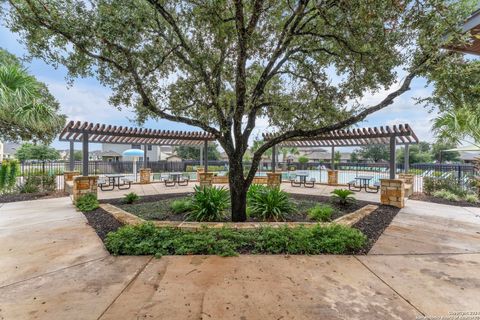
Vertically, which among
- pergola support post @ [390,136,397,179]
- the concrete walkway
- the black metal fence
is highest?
pergola support post @ [390,136,397,179]

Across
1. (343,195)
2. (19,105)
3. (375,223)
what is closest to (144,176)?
(19,105)

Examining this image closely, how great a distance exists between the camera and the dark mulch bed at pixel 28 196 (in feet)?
27.7

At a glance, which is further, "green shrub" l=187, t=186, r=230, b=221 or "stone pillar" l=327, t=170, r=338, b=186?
"stone pillar" l=327, t=170, r=338, b=186

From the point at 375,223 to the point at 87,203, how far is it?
7971 mm

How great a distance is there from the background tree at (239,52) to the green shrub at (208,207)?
0.57 meters

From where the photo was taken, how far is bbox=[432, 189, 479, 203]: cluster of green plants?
8324mm

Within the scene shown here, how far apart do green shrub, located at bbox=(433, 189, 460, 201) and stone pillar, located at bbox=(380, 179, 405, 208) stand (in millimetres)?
2841

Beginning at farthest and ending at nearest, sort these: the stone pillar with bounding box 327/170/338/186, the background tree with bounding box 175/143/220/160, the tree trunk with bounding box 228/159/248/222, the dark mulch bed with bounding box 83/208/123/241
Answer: the background tree with bounding box 175/143/220/160 < the stone pillar with bounding box 327/170/338/186 < the tree trunk with bounding box 228/159/248/222 < the dark mulch bed with bounding box 83/208/123/241

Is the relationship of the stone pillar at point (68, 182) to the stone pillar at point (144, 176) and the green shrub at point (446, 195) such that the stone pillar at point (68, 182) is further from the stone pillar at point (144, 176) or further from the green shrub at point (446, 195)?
the green shrub at point (446, 195)

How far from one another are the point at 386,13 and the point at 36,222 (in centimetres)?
829

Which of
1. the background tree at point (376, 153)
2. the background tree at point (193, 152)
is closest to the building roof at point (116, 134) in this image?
the background tree at point (193, 152)

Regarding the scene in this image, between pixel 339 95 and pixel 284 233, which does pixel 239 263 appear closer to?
pixel 284 233

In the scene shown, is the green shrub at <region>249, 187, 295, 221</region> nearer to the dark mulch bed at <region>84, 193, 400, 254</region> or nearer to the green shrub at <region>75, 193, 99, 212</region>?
the dark mulch bed at <region>84, 193, 400, 254</region>

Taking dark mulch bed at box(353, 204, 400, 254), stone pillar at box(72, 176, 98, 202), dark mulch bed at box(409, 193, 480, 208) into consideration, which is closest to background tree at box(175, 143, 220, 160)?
stone pillar at box(72, 176, 98, 202)
